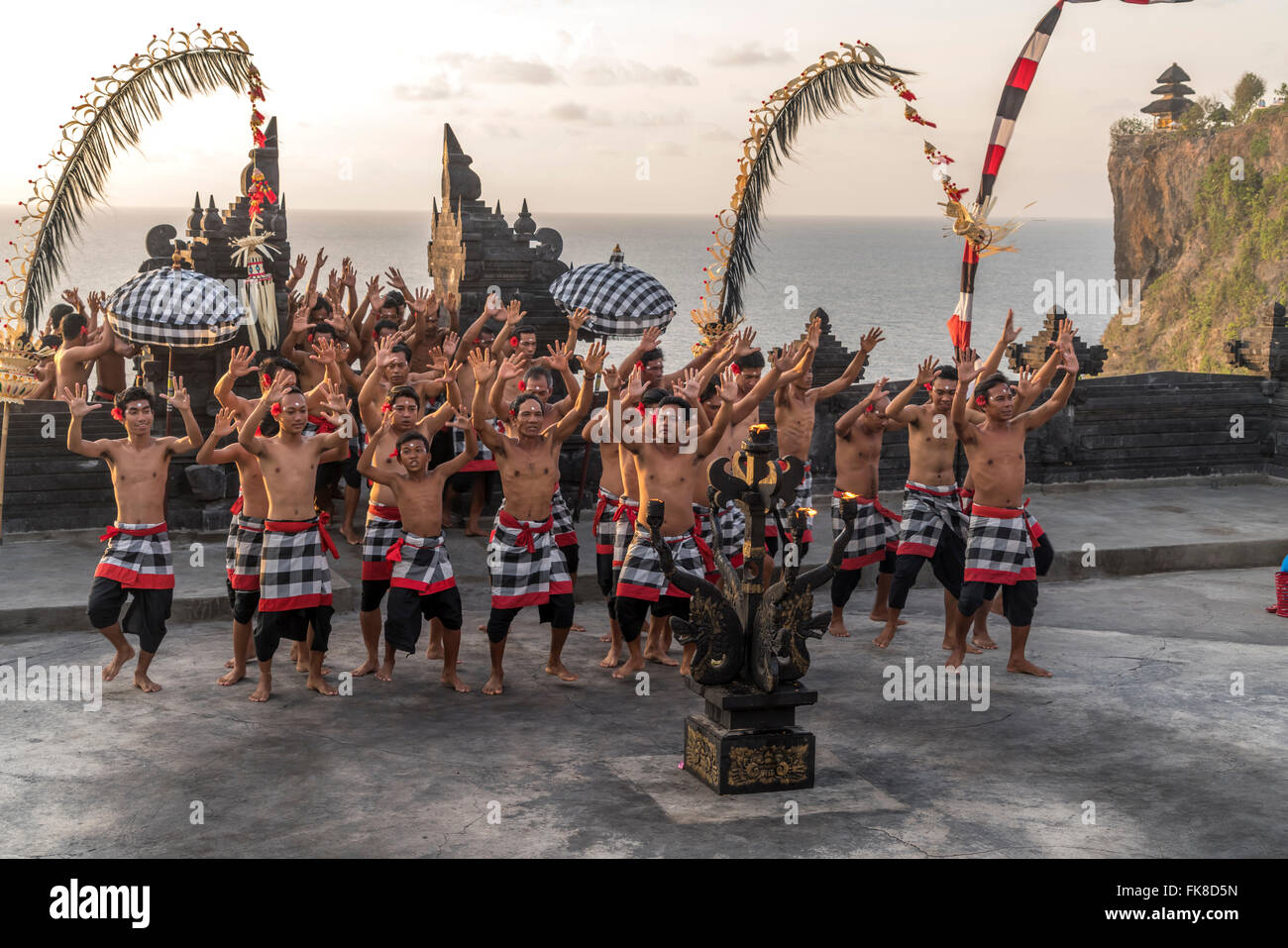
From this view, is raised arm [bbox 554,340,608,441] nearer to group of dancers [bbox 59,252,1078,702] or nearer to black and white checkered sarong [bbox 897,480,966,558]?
group of dancers [bbox 59,252,1078,702]

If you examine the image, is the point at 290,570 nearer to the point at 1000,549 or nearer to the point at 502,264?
the point at 1000,549

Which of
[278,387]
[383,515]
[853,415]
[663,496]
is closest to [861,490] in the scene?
[853,415]

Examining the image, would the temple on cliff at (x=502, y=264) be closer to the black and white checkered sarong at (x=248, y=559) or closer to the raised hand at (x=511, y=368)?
the raised hand at (x=511, y=368)

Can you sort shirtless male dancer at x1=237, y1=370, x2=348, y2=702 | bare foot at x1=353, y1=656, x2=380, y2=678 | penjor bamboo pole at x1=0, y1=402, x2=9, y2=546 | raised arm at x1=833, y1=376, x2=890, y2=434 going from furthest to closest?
penjor bamboo pole at x1=0, y1=402, x2=9, y2=546 → raised arm at x1=833, y1=376, x2=890, y2=434 → bare foot at x1=353, y1=656, x2=380, y2=678 → shirtless male dancer at x1=237, y1=370, x2=348, y2=702

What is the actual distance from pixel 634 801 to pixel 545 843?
71cm

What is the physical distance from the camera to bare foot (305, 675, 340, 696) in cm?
859

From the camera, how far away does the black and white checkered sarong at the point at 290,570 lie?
8406 millimetres

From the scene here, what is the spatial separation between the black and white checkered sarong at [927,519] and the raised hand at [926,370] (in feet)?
A: 2.99

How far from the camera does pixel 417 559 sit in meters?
8.62

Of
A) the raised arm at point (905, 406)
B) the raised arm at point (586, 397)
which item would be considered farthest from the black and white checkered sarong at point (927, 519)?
the raised arm at point (586, 397)

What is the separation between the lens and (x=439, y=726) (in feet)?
26.1

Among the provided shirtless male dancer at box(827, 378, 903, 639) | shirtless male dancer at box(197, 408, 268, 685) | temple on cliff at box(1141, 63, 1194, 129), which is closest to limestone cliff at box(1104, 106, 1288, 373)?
temple on cliff at box(1141, 63, 1194, 129)

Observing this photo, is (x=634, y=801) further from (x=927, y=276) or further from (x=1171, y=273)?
(x=927, y=276)

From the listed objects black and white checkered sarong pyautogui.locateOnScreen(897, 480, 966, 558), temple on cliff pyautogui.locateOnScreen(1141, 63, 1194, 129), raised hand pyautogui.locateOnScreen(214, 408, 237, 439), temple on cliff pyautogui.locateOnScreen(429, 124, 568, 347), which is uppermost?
temple on cliff pyautogui.locateOnScreen(1141, 63, 1194, 129)
